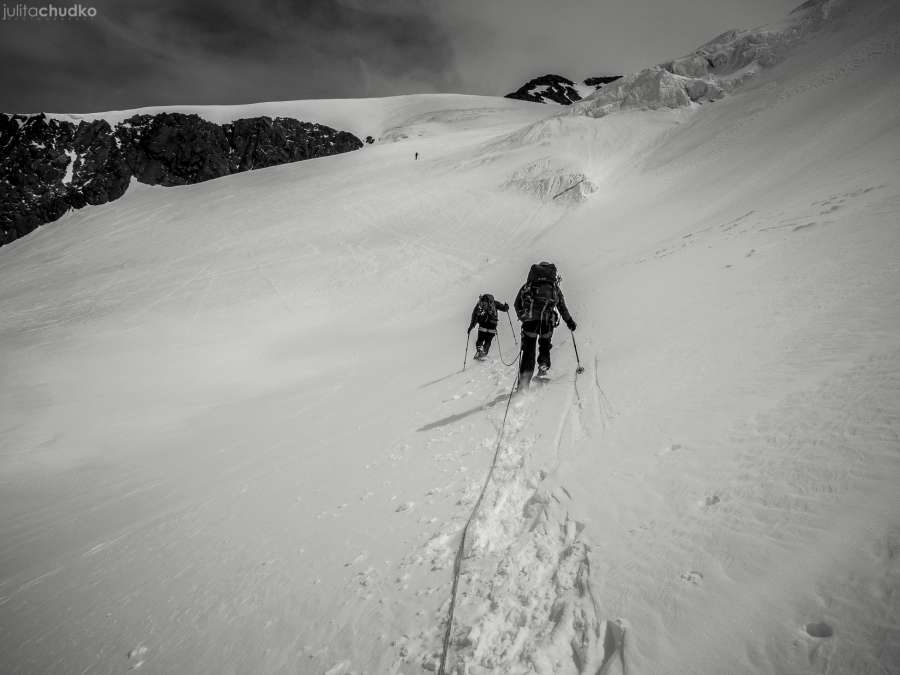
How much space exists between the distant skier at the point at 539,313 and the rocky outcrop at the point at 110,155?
276 feet

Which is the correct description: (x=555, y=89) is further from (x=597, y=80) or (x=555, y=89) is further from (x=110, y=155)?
(x=110, y=155)

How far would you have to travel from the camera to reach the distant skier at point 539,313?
605 cm

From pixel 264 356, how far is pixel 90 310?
13.3m

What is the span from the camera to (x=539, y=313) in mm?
6117

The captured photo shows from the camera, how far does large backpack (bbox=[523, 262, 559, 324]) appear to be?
20.1 ft

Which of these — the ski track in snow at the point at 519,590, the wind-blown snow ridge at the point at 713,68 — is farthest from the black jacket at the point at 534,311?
the wind-blown snow ridge at the point at 713,68

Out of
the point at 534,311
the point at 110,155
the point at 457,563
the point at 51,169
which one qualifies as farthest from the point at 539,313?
the point at 51,169

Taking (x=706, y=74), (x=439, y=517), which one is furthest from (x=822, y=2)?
(x=439, y=517)

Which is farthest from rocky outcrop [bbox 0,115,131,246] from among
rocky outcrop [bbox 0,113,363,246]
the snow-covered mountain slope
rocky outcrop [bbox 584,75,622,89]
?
rocky outcrop [bbox 584,75,622,89]

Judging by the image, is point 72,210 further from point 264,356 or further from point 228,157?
point 264,356

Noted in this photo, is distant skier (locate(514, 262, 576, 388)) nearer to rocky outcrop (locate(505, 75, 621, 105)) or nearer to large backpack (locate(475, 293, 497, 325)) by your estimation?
large backpack (locate(475, 293, 497, 325))

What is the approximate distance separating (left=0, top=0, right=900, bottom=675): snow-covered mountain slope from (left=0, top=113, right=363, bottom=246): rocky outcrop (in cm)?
6979

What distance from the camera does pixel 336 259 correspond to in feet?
69.2

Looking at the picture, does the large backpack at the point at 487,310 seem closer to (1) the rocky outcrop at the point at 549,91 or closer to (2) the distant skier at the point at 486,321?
(2) the distant skier at the point at 486,321
